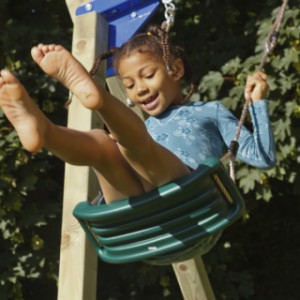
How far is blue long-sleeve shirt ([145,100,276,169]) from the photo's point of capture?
8.87ft

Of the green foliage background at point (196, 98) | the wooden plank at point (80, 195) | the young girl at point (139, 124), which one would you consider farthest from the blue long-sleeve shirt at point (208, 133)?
the green foliage background at point (196, 98)

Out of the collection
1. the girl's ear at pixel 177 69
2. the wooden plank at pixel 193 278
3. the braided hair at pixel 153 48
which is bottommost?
the wooden plank at pixel 193 278

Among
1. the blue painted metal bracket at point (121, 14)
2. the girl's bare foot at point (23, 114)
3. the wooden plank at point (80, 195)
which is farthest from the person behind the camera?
the blue painted metal bracket at point (121, 14)

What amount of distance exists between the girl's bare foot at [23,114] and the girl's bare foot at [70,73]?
0.10 meters

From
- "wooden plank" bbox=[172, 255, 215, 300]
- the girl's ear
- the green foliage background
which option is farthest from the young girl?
the green foliage background

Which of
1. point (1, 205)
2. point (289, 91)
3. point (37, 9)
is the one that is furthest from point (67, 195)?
point (37, 9)

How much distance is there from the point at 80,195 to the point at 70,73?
103cm

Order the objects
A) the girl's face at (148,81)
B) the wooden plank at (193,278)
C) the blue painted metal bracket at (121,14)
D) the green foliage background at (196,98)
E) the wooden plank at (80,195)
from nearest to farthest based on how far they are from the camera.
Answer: the girl's face at (148,81) → the wooden plank at (80,195) → the blue painted metal bracket at (121,14) → the wooden plank at (193,278) → the green foliage background at (196,98)

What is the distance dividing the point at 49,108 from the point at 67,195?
1.48 m

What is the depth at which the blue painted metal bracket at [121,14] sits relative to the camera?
325cm

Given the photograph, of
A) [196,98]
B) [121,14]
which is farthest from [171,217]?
[196,98]

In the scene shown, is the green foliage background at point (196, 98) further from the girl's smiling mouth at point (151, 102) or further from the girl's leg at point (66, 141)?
the girl's leg at point (66, 141)

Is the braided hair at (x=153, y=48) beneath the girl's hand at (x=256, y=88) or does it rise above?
above

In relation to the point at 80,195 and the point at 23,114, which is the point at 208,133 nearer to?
the point at 80,195
